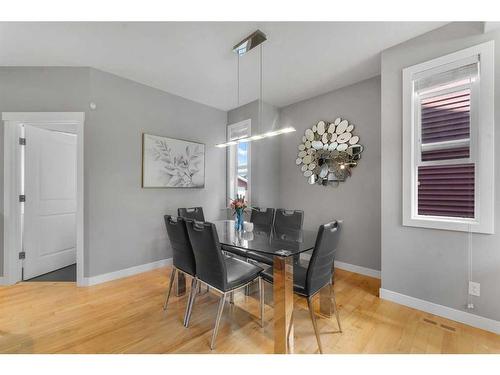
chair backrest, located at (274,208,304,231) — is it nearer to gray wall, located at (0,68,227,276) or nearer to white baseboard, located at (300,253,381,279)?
white baseboard, located at (300,253,381,279)

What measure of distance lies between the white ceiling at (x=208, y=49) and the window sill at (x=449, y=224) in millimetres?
1720

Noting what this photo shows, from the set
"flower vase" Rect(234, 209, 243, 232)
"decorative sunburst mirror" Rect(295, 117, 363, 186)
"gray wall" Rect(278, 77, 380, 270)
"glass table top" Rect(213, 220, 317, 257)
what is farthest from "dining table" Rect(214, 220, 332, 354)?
"decorative sunburst mirror" Rect(295, 117, 363, 186)

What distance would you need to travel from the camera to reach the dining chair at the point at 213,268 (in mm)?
1581

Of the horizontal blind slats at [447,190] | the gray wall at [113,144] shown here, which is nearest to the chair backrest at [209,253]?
the gray wall at [113,144]

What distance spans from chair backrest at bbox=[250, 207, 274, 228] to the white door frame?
80.8 inches

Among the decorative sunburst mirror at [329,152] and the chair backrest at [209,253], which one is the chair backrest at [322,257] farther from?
the decorative sunburst mirror at [329,152]

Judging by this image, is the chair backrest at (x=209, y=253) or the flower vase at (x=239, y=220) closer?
the chair backrest at (x=209, y=253)

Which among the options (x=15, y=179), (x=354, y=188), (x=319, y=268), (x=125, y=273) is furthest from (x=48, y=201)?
(x=354, y=188)

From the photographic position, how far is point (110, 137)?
274cm

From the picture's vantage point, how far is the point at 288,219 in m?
2.49

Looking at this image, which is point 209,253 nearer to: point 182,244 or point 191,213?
point 182,244

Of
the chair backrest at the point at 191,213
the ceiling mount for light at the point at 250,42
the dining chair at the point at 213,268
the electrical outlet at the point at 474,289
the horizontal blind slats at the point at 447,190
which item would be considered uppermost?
the ceiling mount for light at the point at 250,42

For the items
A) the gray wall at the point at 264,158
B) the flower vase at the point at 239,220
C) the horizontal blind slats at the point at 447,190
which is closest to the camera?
the horizontal blind slats at the point at 447,190

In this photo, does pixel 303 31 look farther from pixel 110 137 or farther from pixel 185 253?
pixel 110 137
